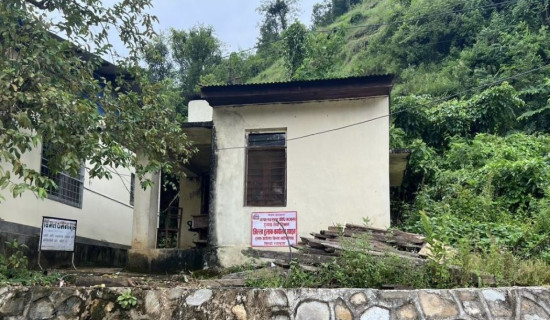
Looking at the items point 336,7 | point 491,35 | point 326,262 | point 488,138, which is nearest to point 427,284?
point 326,262

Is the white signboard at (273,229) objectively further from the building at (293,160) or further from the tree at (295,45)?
the tree at (295,45)

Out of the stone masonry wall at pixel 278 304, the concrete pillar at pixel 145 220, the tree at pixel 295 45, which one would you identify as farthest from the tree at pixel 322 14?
the stone masonry wall at pixel 278 304

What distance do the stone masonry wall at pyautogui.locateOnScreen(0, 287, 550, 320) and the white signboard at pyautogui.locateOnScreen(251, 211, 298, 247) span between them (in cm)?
465

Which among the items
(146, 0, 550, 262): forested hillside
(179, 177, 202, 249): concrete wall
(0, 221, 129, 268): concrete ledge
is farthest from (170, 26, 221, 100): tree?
(0, 221, 129, 268): concrete ledge

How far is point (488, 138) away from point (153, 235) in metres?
11.4

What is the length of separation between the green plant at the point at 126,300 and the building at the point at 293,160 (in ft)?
15.5

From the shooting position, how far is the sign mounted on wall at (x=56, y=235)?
900 centimetres

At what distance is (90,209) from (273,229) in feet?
18.6

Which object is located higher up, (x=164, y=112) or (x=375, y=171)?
(x=164, y=112)

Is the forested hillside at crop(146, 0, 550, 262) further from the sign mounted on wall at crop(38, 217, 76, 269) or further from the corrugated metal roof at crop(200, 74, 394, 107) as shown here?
the sign mounted on wall at crop(38, 217, 76, 269)

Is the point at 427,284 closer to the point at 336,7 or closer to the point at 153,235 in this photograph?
the point at 153,235

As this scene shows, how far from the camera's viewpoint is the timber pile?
21.7ft

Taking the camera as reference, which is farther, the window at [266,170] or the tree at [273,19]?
the tree at [273,19]

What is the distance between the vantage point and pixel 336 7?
4647 centimetres
